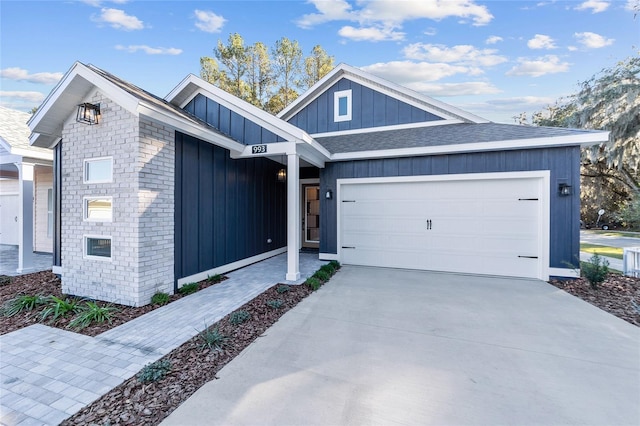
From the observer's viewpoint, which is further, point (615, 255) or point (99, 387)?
point (615, 255)

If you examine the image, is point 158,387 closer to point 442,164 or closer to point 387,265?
point 387,265

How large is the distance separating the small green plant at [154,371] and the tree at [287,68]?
17.4 meters

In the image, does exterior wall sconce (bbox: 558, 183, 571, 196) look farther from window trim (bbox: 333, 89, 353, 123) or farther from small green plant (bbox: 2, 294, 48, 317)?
small green plant (bbox: 2, 294, 48, 317)

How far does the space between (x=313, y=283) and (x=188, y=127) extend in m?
3.72

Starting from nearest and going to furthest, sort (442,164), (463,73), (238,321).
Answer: (238,321), (442,164), (463,73)

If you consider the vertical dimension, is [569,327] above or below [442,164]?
below

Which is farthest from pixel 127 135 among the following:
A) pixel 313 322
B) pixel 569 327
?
pixel 569 327

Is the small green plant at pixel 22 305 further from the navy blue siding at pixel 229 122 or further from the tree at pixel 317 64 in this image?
the tree at pixel 317 64

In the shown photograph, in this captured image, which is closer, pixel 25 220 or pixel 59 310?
pixel 59 310

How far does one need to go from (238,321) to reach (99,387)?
5.13 ft

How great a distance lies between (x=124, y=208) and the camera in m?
4.32

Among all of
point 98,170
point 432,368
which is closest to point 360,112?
point 98,170

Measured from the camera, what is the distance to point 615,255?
30.0 feet

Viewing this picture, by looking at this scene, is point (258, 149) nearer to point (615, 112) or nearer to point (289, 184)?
point (289, 184)
